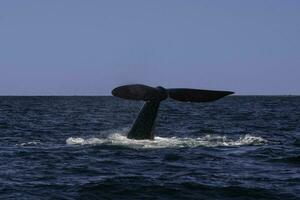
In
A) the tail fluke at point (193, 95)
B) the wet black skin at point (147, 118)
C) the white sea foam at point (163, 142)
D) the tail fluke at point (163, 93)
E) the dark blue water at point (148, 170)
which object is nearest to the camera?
the dark blue water at point (148, 170)

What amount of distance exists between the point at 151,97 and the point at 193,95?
3.97 ft

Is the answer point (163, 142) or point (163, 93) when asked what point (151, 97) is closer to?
point (163, 93)

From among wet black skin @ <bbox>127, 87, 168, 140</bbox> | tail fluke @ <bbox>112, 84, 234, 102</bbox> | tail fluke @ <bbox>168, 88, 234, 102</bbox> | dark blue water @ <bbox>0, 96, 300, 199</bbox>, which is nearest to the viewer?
dark blue water @ <bbox>0, 96, 300, 199</bbox>

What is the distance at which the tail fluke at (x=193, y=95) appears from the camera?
16.6 meters

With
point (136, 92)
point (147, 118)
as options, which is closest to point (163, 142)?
point (147, 118)

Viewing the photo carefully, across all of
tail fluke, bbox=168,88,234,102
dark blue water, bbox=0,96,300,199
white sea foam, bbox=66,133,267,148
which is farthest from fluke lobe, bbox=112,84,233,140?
dark blue water, bbox=0,96,300,199

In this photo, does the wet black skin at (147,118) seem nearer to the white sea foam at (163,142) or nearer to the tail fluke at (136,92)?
the tail fluke at (136,92)

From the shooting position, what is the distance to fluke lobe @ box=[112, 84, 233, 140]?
16.6 meters

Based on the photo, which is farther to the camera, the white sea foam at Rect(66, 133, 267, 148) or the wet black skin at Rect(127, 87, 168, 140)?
the white sea foam at Rect(66, 133, 267, 148)

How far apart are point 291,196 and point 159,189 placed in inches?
91.7

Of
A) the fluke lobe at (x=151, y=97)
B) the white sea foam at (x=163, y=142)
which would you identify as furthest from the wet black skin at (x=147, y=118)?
the white sea foam at (x=163, y=142)

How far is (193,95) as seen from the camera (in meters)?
16.9

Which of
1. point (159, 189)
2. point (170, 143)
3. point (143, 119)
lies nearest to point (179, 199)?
point (159, 189)

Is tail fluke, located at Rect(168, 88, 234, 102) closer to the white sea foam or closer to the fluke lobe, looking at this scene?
the fluke lobe
